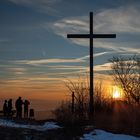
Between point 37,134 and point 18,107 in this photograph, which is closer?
point 37,134

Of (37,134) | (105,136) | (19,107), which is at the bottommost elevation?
(105,136)

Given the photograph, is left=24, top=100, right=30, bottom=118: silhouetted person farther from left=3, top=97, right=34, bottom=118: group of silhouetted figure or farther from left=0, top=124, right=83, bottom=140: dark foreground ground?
left=0, top=124, right=83, bottom=140: dark foreground ground

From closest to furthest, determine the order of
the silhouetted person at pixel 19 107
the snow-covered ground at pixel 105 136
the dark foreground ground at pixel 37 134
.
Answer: the dark foreground ground at pixel 37 134 → the snow-covered ground at pixel 105 136 → the silhouetted person at pixel 19 107

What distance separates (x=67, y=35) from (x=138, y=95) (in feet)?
75.2

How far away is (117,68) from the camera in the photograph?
53906 mm

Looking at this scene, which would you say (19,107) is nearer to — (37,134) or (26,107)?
(26,107)

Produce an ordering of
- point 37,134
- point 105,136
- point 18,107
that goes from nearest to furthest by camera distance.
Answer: point 37,134 → point 105,136 → point 18,107

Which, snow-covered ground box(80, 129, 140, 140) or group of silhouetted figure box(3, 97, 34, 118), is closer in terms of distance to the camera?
snow-covered ground box(80, 129, 140, 140)

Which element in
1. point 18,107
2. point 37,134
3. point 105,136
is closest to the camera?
point 37,134

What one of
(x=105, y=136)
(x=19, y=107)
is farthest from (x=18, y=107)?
(x=105, y=136)

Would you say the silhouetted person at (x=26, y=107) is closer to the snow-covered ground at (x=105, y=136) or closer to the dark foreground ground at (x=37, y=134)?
the dark foreground ground at (x=37, y=134)

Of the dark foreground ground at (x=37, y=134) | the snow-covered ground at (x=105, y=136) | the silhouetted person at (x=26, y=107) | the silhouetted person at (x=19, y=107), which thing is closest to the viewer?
the dark foreground ground at (x=37, y=134)

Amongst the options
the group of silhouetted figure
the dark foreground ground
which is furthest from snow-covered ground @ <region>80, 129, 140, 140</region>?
the group of silhouetted figure

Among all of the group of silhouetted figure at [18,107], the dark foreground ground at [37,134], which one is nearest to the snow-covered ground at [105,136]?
the dark foreground ground at [37,134]
